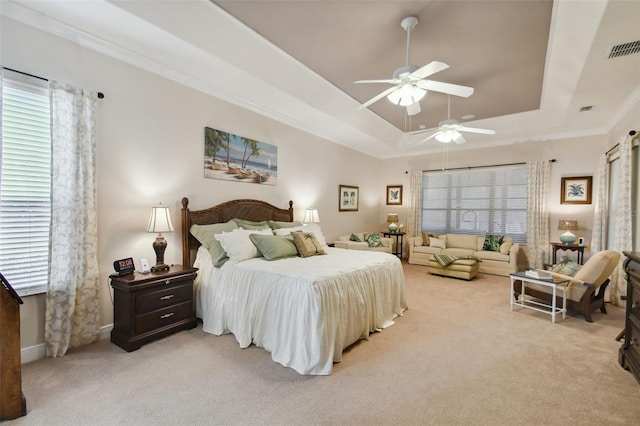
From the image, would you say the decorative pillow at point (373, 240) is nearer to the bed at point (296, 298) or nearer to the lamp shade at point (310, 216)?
the lamp shade at point (310, 216)

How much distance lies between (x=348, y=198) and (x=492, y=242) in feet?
10.7

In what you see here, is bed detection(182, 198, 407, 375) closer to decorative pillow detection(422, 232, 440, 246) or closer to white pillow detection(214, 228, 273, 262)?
white pillow detection(214, 228, 273, 262)

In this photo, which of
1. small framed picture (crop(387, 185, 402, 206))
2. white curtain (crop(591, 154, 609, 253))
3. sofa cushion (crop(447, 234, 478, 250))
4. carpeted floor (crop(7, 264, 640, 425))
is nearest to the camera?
carpeted floor (crop(7, 264, 640, 425))

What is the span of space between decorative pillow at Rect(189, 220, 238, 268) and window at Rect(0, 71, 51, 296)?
1.32 meters

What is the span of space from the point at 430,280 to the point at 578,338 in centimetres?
246

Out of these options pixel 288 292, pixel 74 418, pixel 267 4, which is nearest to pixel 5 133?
pixel 74 418

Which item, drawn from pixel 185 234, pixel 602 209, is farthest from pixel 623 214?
pixel 185 234

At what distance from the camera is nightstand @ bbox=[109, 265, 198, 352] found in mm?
2656

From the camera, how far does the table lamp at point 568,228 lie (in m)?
5.33

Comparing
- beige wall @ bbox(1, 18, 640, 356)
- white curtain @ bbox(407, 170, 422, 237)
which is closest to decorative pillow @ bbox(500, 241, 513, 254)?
beige wall @ bbox(1, 18, 640, 356)

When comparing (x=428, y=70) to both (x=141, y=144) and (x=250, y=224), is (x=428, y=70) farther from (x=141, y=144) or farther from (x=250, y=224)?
(x=141, y=144)

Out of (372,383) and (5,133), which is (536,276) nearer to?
(372,383)

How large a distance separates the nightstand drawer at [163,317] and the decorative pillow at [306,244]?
1.38 m

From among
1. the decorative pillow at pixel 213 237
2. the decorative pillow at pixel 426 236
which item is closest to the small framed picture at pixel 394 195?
the decorative pillow at pixel 426 236
